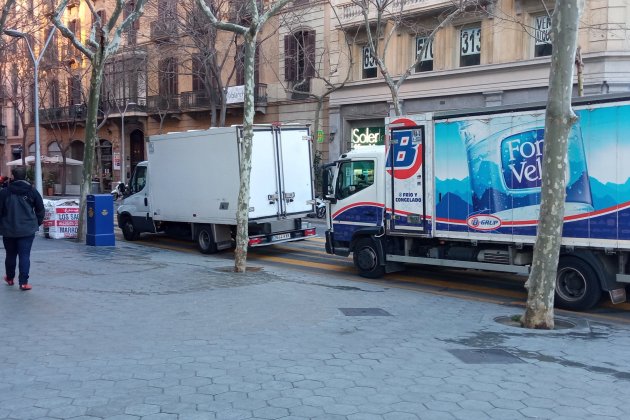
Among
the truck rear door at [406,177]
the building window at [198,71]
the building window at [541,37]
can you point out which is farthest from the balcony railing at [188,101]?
the truck rear door at [406,177]

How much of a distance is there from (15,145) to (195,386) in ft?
188

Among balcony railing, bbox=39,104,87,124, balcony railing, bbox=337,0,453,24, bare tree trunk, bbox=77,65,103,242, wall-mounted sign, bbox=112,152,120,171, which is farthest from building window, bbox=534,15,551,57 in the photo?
balcony railing, bbox=39,104,87,124

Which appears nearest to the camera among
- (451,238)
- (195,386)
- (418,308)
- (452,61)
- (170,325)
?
(195,386)

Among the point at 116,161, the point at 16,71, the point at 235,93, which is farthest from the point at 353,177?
the point at 116,161

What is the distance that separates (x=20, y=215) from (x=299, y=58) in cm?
2414

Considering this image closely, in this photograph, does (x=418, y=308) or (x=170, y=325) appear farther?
(x=418, y=308)

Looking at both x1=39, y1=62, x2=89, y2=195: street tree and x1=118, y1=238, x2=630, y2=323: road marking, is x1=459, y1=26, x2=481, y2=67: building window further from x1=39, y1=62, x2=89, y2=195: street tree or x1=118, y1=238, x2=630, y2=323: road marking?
x1=39, y1=62, x2=89, y2=195: street tree

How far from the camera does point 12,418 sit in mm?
4578

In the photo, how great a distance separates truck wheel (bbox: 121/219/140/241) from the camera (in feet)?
61.4

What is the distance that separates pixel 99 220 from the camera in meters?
16.2

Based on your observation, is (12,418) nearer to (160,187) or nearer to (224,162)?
(224,162)

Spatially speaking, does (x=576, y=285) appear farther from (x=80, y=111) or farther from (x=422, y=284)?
(x=80, y=111)

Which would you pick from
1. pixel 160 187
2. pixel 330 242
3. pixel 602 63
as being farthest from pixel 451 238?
pixel 602 63

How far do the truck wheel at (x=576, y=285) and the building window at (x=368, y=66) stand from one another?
2163 cm
